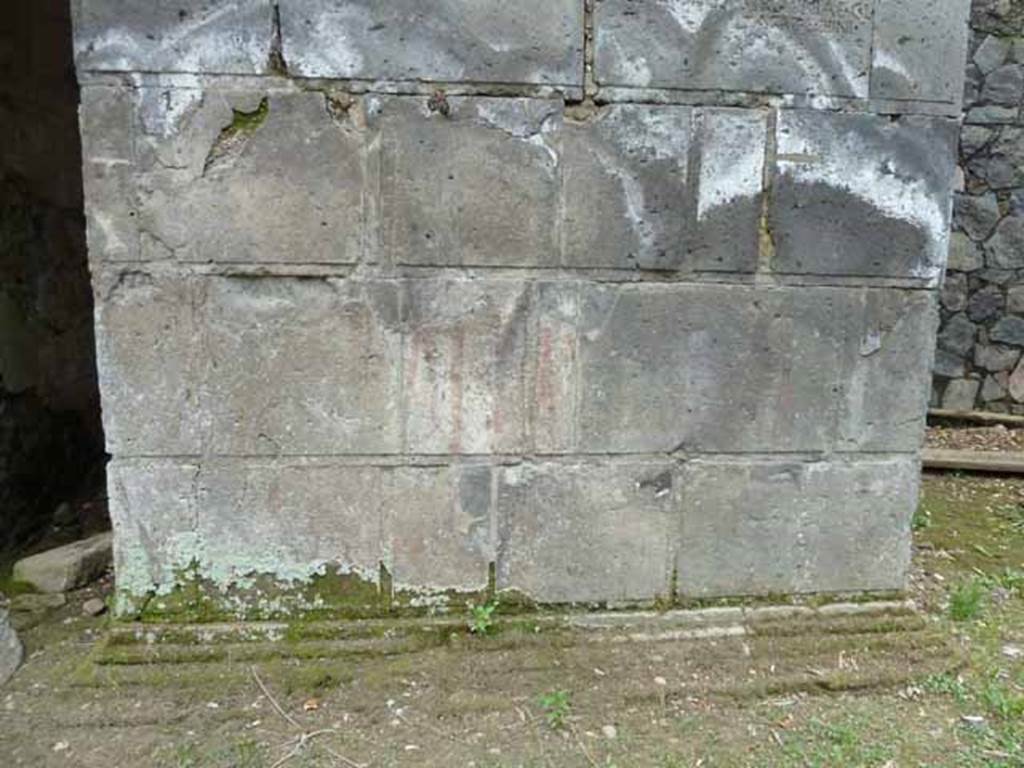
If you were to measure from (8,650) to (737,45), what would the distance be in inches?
109

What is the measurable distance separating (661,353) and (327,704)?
4.57 ft

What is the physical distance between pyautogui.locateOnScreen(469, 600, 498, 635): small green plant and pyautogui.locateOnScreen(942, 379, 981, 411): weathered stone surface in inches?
216

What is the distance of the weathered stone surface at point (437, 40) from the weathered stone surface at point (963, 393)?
5574 millimetres

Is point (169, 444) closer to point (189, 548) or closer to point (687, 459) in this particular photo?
point (189, 548)

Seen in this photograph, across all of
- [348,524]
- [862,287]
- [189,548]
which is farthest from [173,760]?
[862,287]

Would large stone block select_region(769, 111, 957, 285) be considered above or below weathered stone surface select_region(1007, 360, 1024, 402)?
above

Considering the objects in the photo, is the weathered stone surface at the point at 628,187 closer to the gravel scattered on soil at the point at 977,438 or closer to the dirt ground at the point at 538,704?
the dirt ground at the point at 538,704

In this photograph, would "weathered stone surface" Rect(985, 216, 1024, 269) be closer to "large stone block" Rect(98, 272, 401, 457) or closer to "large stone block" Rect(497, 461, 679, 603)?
"large stone block" Rect(497, 461, 679, 603)

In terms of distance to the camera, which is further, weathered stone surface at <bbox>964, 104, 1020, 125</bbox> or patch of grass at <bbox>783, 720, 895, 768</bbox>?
weathered stone surface at <bbox>964, 104, 1020, 125</bbox>

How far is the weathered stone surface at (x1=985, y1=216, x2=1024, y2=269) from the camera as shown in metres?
6.43

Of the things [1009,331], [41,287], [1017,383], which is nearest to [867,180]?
[41,287]

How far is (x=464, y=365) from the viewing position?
2428mm

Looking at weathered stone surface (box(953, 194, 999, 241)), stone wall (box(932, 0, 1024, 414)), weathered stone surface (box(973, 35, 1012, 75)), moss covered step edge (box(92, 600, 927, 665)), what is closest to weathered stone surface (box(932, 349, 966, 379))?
stone wall (box(932, 0, 1024, 414))

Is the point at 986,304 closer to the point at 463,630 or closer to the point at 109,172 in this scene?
the point at 463,630
